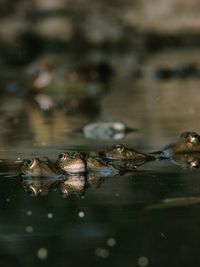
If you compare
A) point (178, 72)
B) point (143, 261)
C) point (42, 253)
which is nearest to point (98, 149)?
point (42, 253)

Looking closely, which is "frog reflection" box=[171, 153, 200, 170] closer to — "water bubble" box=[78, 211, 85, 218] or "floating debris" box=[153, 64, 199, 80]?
"water bubble" box=[78, 211, 85, 218]

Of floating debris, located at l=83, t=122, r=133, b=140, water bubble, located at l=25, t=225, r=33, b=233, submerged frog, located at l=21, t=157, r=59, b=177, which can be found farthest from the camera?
floating debris, located at l=83, t=122, r=133, b=140

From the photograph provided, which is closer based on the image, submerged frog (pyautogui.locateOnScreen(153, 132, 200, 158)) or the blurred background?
the blurred background

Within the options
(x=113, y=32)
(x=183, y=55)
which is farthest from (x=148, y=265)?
(x=113, y=32)

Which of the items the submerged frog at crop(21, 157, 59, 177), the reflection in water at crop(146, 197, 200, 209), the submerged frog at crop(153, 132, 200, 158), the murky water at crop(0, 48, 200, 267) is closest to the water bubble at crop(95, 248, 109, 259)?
the murky water at crop(0, 48, 200, 267)

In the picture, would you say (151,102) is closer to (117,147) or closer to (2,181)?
(117,147)

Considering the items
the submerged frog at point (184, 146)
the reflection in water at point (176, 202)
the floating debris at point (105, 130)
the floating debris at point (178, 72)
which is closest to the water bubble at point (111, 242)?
the reflection in water at point (176, 202)

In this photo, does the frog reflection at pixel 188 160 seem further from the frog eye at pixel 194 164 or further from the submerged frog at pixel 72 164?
the submerged frog at pixel 72 164
